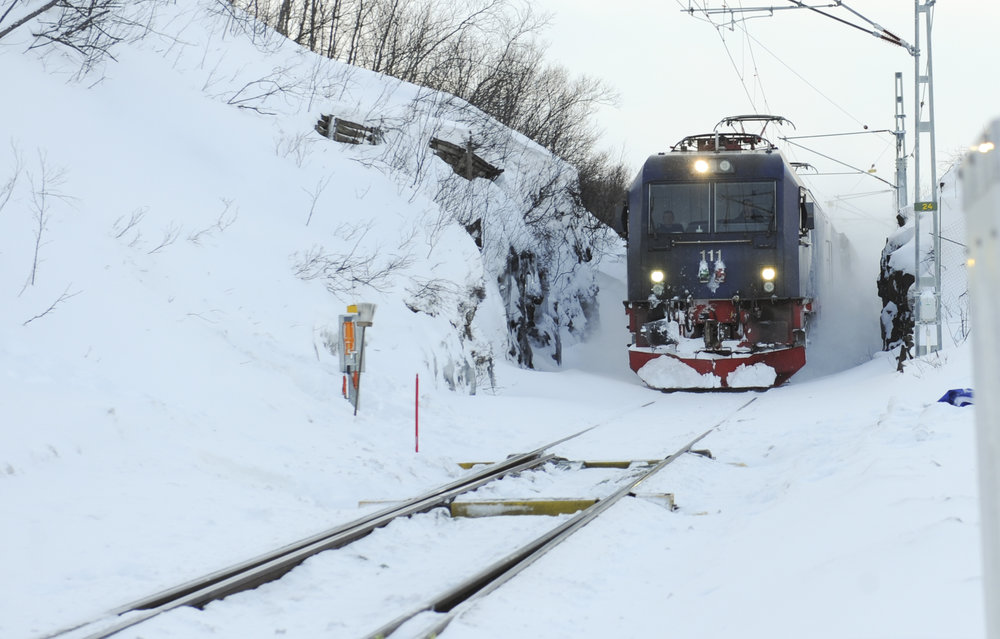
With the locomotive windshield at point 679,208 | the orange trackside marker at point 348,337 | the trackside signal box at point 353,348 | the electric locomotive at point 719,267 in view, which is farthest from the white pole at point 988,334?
the locomotive windshield at point 679,208

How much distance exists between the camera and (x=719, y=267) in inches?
677

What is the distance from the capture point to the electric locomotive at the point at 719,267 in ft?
55.7

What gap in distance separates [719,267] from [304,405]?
29.3ft

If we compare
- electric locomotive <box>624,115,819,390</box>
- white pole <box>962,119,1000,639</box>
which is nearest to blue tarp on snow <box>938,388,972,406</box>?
electric locomotive <box>624,115,819,390</box>

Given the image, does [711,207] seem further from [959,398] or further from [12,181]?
[12,181]

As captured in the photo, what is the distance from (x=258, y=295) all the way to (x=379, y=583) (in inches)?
286

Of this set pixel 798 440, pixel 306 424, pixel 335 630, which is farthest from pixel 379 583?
pixel 798 440

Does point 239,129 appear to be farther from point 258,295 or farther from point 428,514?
point 428,514

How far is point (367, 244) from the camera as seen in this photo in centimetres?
1608

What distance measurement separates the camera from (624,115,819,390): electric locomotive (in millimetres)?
16969

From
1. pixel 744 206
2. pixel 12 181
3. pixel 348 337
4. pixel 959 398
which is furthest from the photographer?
pixel 744 206

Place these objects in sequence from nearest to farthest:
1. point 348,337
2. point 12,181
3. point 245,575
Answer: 1. point 245,575
2. point 12,181
3. point 348,337

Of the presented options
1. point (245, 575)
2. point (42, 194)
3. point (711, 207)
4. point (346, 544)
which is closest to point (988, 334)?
point (245, 575)

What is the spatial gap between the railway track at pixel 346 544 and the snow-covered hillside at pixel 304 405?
0.45 feet
